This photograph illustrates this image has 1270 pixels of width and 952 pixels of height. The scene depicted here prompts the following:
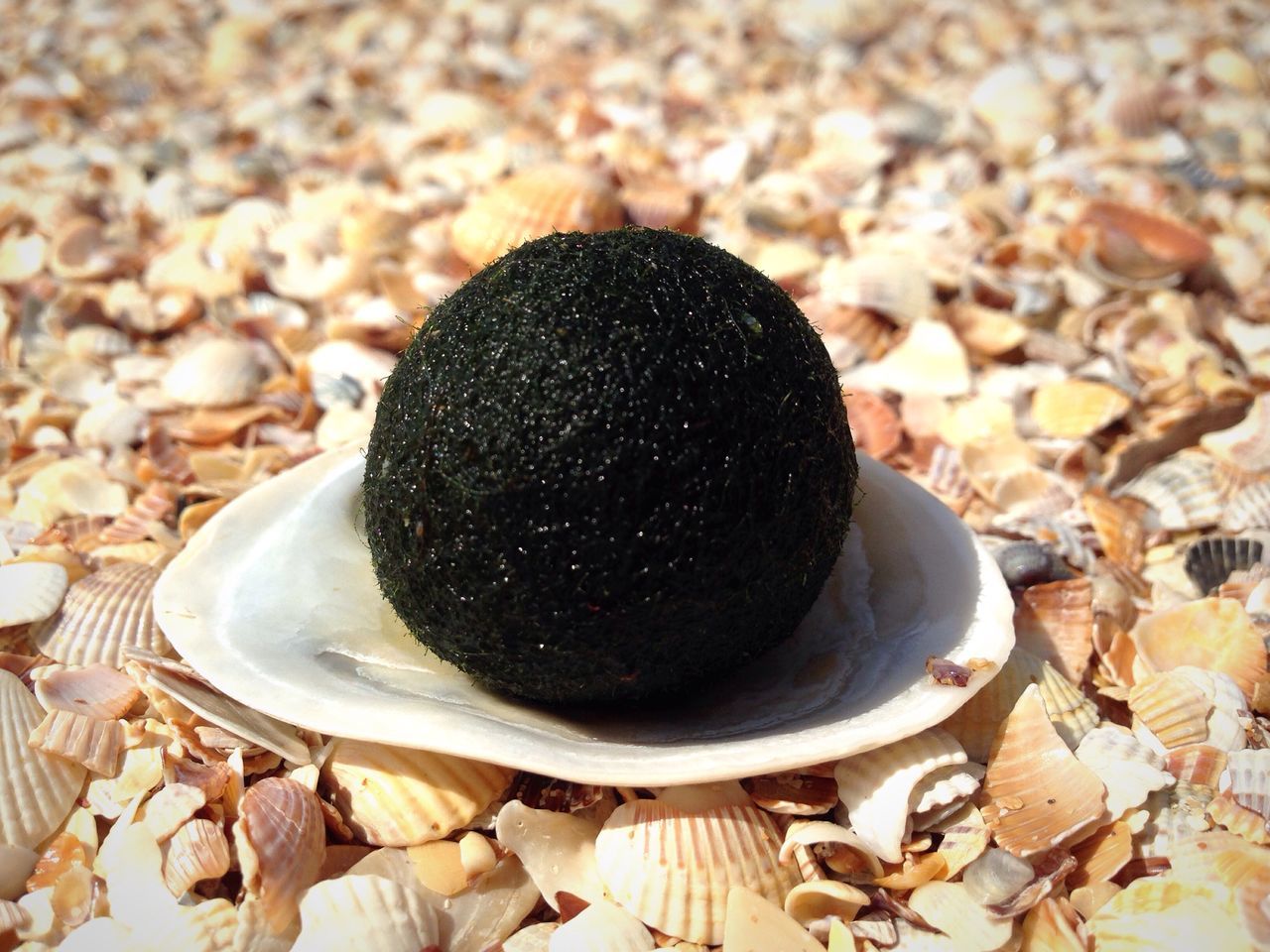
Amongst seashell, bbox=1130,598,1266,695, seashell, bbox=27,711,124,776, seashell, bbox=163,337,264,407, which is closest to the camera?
seashell, bbox=27,711,124,776

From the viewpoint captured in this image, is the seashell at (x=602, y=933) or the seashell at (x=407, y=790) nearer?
the seashell at (x=602, y=933)

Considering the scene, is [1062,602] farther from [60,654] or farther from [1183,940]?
[60,654]

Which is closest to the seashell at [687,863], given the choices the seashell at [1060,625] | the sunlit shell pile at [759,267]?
the sunlit shell pile at [759,267]

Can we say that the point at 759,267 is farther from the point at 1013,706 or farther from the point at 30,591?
the point at 30,591

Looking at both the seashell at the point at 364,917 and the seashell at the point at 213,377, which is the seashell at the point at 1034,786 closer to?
the seashell at the point at 364,917

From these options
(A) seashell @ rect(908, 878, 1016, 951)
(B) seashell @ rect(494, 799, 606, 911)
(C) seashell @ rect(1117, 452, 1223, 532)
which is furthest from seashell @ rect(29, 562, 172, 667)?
(C) seashell @ rect(1117, 452, 1223, 532)

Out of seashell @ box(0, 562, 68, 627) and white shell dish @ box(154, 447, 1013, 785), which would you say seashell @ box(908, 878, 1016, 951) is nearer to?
white shell dish @ box(154, 447, 1013, 785)
